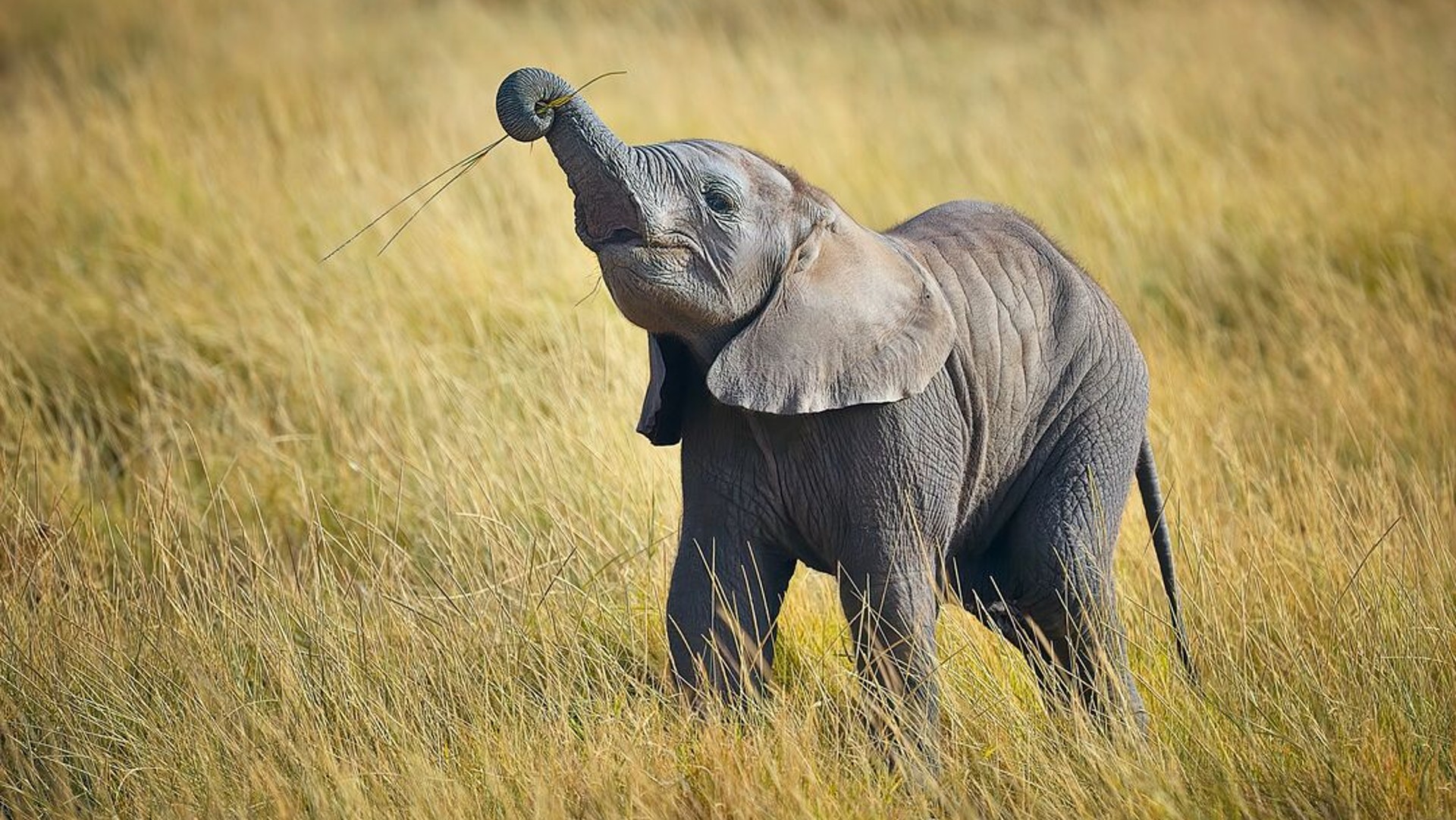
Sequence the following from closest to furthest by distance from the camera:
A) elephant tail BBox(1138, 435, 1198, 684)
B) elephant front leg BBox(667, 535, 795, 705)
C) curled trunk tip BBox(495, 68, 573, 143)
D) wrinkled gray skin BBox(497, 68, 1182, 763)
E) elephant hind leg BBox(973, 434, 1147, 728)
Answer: curled trunk tip BBox(495, 68, 573, 143) → wrinkled gray skin BBox(497, 68, 1182, 763) → elephant front leg BBox(667, 535, 795, 705) → elephant hind leg BBox(973, 434, 1147, 728) → elephant tail BBox(1138, 435, 1198, 684)

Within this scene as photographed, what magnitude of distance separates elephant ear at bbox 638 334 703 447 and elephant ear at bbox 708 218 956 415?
231 mm

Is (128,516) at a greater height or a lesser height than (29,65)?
lesser

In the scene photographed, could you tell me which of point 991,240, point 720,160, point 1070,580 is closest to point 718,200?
point 720,160

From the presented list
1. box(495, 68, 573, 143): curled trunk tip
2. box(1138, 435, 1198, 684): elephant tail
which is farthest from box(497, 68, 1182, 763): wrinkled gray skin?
box(1138, 435, 1198, 684): elephant tail

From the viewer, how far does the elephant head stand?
3.12 meters

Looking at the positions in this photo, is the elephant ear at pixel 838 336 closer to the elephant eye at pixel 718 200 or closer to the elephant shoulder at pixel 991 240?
the elephant eye at pixel 718 200

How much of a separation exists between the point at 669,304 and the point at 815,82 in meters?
7.74

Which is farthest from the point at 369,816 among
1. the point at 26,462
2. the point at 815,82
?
the point at 815,82

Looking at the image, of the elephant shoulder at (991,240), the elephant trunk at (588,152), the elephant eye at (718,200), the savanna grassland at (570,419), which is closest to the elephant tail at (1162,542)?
the savanna grassland at (570,419)

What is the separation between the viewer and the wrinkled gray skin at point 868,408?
10.5 ft

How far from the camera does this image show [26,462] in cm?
532

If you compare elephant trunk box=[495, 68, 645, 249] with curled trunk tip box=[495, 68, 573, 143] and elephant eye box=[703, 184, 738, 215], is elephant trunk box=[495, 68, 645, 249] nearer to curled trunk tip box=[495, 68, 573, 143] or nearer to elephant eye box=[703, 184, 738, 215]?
curled trunk tip box=[495, 68, 573, 143]

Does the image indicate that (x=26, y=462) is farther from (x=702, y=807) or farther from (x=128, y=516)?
(x=702, y=807)

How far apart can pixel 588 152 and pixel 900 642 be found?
110 cm
